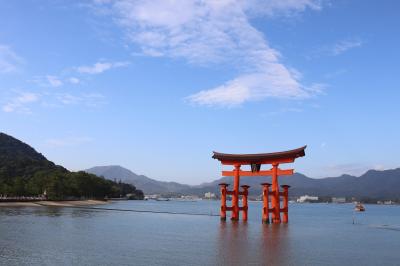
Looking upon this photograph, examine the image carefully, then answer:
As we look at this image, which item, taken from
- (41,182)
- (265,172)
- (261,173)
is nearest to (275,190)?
(265,172)

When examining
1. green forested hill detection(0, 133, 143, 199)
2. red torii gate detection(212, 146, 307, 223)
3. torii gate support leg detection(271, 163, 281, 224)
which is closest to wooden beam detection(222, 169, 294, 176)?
red torii gate detection(212, 146, 307, 223)

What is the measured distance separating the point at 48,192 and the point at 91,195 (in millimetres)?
35843

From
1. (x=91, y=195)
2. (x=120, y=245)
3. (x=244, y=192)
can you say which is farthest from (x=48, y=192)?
(x=120, y=245)

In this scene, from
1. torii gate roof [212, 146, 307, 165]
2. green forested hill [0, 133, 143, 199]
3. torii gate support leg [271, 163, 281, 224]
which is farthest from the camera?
green forested hill [0, 133, 143, 199]

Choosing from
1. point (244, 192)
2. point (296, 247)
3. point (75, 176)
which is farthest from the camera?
point (75, 176)

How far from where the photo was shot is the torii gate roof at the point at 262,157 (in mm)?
46900

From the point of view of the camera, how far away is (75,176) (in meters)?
128

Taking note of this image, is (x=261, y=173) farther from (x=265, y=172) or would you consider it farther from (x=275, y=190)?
(x=275, y=190)

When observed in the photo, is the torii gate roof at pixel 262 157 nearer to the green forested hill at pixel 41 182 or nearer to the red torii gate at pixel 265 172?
the red torii gate at pixel 265 172

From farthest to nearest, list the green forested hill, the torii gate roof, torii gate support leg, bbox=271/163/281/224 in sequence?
the green forested hill → torii gate support leg, bbox=271/163/281/224 → the torii gate roof

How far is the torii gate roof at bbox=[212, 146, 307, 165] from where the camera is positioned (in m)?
46.9

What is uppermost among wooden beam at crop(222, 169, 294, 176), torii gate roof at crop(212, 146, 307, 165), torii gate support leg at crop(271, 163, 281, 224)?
torii gate roof at crop(212, 146, 307, 165)

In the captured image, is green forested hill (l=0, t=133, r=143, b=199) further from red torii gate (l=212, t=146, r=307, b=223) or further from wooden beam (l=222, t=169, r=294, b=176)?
red torii gate (l=212, t=146, r=307, b=223)

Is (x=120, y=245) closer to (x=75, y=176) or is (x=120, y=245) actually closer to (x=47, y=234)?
(x=47, y=234)
